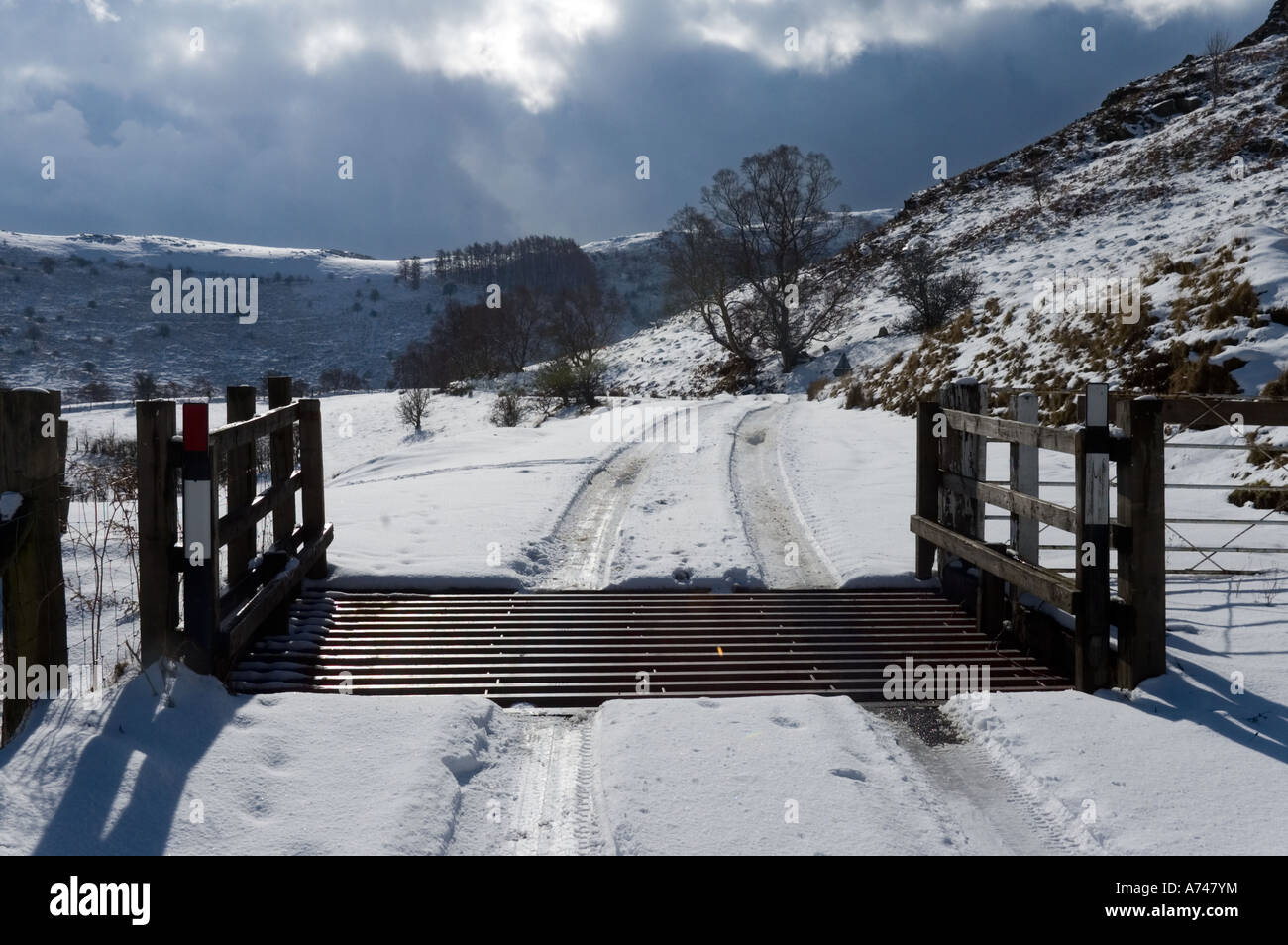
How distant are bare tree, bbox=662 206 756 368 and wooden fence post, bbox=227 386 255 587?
115 feet

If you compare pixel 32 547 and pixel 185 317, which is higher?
pixel 185 317

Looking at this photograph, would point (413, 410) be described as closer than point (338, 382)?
Yes

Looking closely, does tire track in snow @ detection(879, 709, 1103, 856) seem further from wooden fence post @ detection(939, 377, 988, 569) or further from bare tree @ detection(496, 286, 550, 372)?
bare tree @ detection(496, 286, 550, 372)

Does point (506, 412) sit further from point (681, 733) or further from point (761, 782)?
point (761, 782)

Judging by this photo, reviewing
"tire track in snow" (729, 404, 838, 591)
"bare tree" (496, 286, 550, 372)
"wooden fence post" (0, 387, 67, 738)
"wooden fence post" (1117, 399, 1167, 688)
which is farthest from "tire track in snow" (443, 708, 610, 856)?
"bare tree" (496, 286, 550, 372)

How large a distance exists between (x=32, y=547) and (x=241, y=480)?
2.17 metres

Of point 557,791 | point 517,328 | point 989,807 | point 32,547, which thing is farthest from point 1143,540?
point 517,328

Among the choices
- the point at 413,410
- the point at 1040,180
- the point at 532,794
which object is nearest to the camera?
the point at 532,794

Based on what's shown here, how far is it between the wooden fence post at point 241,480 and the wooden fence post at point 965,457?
484 centimetres

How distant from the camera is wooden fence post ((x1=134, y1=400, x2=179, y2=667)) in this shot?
418cm

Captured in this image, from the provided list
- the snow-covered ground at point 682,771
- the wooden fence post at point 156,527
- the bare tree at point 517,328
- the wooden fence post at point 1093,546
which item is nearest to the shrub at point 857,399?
the snow-covered ground at point 682,771

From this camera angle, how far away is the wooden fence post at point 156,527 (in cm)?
418

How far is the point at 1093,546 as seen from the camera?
14.8 ft
